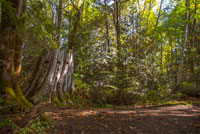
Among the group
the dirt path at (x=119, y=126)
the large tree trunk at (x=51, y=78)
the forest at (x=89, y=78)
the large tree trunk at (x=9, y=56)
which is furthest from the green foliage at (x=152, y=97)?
the large tree trunk at (x=9, y=56)

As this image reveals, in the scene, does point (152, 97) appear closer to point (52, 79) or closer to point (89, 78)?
point (89, 78)

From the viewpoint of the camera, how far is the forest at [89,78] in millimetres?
3590

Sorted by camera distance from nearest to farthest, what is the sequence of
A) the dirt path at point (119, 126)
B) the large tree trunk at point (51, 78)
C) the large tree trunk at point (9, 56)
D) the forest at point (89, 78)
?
the dirt path at point (119, 126)
the forest at point (89, 78)
the large tree trunk at point (9, 56)
the large tree trunk at point (51, 78)

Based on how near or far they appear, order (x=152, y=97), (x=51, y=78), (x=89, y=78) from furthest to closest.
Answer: (x=89, y=78), (x=152, y=97), (x=51, y=78)

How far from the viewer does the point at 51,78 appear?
572cm

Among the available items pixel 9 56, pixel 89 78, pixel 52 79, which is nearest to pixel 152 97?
pixel 89 78

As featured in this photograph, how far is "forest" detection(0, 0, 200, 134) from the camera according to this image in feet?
11.8

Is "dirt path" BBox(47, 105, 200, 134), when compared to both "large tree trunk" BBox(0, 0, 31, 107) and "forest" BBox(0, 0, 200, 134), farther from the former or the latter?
"large tree trunk" BBox(0, 0, 31, 107)

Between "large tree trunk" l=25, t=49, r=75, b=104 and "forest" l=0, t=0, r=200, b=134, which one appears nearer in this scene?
"forest" l=0, t=0, r=200, b=134

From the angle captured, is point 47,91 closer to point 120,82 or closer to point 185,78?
point 120,82

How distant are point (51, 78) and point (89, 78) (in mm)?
3566

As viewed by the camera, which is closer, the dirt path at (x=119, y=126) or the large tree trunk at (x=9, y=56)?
the dirt path at (x=119, y=126)

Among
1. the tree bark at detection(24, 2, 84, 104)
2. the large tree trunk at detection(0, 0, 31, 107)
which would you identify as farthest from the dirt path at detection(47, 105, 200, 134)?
the tree bark at detection(24, 2, 84, 104)

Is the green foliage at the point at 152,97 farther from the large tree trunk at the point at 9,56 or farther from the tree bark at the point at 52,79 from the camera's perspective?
the large tree trunk at the point at 9,56
